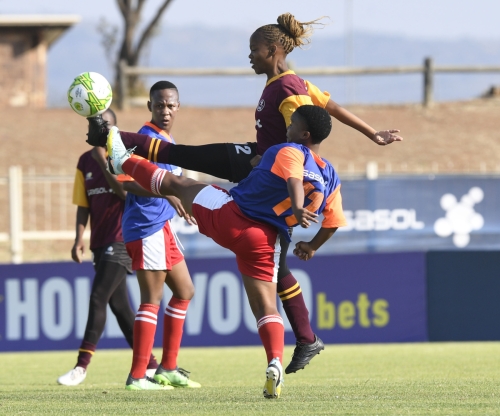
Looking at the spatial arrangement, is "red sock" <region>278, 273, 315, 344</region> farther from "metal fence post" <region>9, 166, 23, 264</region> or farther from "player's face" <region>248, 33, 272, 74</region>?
"metal fence post" <region>9, 166, 23, 264</region>

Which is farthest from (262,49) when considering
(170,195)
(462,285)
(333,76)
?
(333,76)

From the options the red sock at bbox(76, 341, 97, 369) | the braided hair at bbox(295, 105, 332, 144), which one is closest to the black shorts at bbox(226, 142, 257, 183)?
the braided hair at bbox(295, 105, 332, 144)

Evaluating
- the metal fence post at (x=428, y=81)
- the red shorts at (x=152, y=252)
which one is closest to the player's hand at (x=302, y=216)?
the red shorts at (x=152, y=252)

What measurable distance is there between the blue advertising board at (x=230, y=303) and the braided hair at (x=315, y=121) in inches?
237

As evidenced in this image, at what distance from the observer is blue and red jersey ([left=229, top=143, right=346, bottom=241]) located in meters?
5.88

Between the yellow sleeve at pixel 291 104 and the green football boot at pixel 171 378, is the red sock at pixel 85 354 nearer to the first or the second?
the green football boot at pixel 171 378

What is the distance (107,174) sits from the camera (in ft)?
25.9

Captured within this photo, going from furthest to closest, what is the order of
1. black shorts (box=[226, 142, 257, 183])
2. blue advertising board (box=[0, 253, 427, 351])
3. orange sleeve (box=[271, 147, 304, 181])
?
1. blue advertising board (box=[0, 253, 427, 351])
2. black shorts (box=[226, 142, 257, 183])
3. orange sleeve (box=[271, 147, 304, 181])

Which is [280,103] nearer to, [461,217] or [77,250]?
[77,250]

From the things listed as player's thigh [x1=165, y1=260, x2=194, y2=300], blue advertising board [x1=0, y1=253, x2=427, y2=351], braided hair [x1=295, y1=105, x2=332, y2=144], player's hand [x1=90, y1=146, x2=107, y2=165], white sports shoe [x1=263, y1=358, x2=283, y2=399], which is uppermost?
braided hair [x1=295, y1=105, x2=332, y2=144]

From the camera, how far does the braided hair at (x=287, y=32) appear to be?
6691 millimetres

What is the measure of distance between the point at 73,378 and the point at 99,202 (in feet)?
4.73

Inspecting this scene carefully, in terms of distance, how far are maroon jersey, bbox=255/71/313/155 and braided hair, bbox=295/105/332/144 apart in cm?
38

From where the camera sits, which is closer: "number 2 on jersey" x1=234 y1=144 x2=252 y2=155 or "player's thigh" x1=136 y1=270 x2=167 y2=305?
"number 2 on jersey" x1=234 y1=144 x2=252 y2=155
